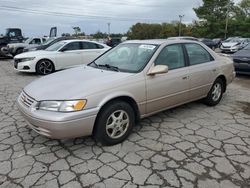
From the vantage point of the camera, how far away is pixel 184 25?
61.2 metres

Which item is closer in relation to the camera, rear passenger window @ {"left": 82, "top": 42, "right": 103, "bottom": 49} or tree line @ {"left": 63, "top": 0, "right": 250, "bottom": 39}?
rear passenger window @ {"left": 82, "top": 42, "right": 103, "bottom": 49}

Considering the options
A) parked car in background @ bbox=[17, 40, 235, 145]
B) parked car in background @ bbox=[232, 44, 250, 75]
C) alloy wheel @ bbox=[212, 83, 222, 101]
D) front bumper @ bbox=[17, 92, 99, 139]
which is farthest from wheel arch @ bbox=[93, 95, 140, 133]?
parked car in background @ bbox=[232, 44, 250, 75]

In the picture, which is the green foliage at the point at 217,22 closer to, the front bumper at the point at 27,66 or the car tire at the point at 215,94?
the front bumper at the point at 27,66

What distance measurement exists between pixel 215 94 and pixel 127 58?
2340 millimetres

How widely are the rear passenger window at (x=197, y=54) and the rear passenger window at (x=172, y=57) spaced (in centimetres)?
26

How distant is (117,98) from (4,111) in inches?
114

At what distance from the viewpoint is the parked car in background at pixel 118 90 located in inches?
130

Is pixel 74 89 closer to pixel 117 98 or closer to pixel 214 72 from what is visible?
pixel 117 98

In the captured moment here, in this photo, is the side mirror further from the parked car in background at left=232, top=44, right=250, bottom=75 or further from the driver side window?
the driver side window

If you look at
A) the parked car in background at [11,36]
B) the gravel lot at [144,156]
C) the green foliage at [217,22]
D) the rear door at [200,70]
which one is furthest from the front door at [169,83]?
the green foliage at [217,22]

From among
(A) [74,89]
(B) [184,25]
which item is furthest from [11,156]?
(B) [184,25]

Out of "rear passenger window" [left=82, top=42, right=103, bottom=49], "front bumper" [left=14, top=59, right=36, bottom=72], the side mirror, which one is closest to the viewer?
the side mirror

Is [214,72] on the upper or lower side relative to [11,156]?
upper

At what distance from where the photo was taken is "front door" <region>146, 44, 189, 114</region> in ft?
13.4
